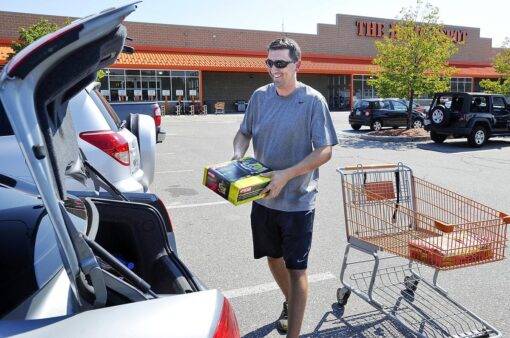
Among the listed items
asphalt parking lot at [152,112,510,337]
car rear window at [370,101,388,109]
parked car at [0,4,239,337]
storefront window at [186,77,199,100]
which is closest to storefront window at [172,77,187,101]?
storefront window at [186,77,199,100]

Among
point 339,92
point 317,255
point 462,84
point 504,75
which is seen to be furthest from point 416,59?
point 462,84

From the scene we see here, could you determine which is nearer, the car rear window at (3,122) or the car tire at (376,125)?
the car rear window at (3,122)

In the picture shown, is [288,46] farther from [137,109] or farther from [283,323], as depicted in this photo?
[137,109]

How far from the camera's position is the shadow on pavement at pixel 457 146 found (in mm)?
14539

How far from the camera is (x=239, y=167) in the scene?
2.79 m

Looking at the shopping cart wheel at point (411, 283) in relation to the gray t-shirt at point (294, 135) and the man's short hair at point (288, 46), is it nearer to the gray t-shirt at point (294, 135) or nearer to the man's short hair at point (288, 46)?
the gray t-shirt at point (294, 135)

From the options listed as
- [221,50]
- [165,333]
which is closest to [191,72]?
[221,50]

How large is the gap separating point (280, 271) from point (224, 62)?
33.3 metres

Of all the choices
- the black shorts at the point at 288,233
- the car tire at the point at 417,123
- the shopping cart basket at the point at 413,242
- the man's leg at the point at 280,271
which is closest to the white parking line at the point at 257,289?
the shopping cart basket at the point at 413,242

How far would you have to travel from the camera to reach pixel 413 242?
3.31 m

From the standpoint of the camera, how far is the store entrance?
4056 cm

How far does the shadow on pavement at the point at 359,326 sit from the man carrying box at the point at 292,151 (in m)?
0.56

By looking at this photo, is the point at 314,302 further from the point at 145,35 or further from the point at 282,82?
the point at 145,35

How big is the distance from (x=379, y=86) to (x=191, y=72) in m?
19.1
